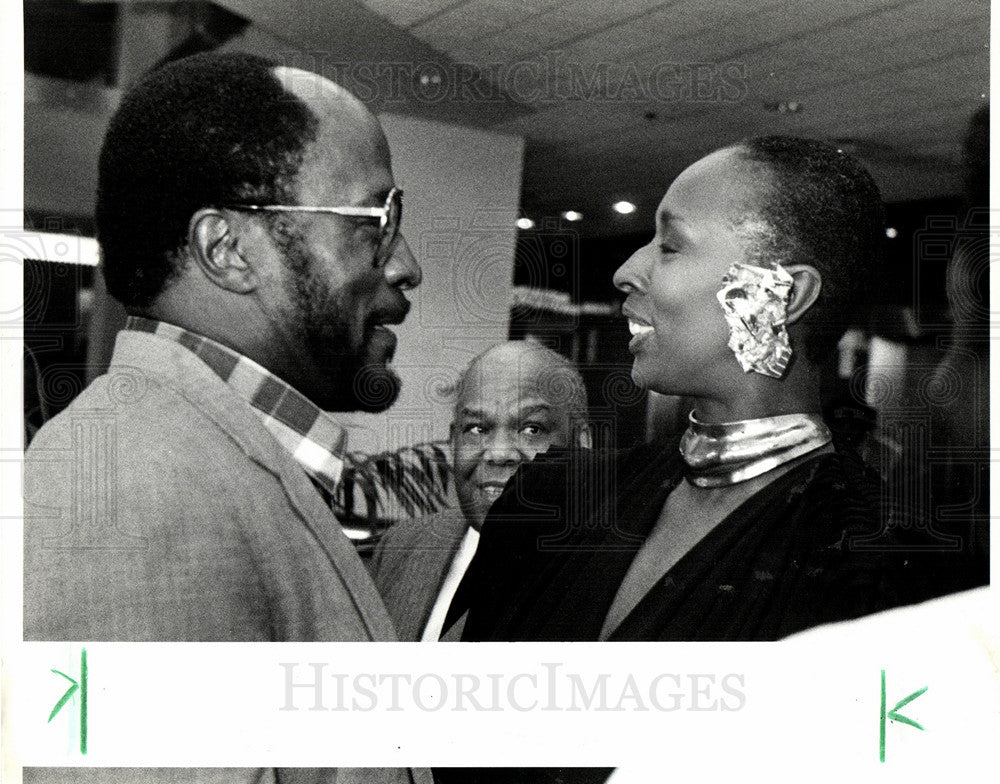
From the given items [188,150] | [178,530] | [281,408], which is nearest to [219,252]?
[188,150]

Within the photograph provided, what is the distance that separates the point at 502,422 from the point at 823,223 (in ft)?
2.35

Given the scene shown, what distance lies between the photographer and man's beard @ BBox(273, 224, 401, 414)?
6.13ft

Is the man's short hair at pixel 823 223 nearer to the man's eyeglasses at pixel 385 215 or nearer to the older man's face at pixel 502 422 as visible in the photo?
the older man's face at pixel 502 422

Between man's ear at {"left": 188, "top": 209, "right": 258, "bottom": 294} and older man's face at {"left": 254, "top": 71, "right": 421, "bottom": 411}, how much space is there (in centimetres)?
6

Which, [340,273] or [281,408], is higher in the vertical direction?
[340,273]

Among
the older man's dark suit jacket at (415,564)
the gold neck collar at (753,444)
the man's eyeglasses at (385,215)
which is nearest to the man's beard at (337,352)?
the man's eyeglasses at (385,215)

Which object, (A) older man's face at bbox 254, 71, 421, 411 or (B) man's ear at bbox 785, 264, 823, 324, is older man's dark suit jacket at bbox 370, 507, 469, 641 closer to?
(A) older man's face at bbox 254, 71, 421, 411

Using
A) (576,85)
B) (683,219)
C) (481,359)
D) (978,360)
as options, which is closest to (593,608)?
(481,359)

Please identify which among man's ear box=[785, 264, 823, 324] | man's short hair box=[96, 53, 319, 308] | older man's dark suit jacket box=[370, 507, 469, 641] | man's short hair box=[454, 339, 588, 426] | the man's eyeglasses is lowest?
older man's dark suit jacket box=[370, 507, 469, 641]

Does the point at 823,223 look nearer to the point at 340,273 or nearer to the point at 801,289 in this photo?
the point at 801,289

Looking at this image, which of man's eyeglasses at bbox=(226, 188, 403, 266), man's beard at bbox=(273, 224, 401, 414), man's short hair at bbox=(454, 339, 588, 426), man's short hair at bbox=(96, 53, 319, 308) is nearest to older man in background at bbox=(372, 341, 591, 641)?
man's short hair at bbox=(454, 339, 588, 426)

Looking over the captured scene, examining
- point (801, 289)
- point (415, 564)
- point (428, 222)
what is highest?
point (428, 222)

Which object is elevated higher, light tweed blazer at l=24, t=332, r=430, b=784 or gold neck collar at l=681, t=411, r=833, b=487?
gold neck collar at l=681, t=411, r=833, b=487

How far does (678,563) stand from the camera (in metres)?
1.88
